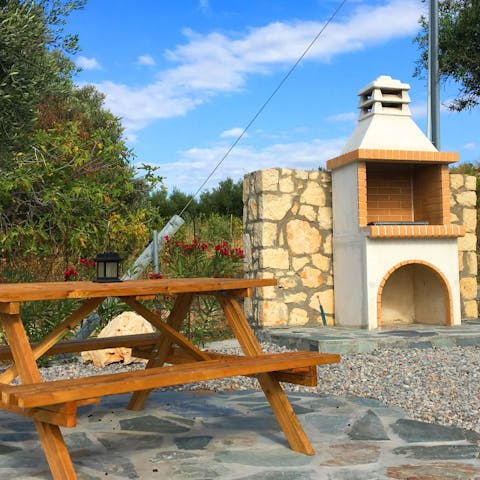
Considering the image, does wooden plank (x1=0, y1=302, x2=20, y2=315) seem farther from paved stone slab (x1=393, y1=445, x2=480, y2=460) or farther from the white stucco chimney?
the white stucco chimney

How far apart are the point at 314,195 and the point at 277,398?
17.1 ft

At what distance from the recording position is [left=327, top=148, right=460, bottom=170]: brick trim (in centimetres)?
778

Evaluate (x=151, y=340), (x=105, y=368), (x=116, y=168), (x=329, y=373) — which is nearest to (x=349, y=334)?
(x=329, y=373)

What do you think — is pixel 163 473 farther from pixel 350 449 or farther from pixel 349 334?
pixel 349 334

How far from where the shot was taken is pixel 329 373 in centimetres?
559

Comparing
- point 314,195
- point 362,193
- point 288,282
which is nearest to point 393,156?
point 362,193

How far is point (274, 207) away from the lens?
26.8 feet

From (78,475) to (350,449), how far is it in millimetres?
1361

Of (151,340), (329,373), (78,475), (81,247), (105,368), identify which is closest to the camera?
(78,475)

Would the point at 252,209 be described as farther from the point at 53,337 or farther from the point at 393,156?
the point at 53,337

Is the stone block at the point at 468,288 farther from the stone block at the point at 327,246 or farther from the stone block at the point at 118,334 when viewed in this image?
the stone block at the point at 118,334

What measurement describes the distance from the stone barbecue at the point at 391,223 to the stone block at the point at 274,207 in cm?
67

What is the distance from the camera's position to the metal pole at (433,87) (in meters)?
10.3

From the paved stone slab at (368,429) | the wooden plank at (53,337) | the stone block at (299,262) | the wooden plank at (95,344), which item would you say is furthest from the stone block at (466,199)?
the wooden plank at (53,337)
